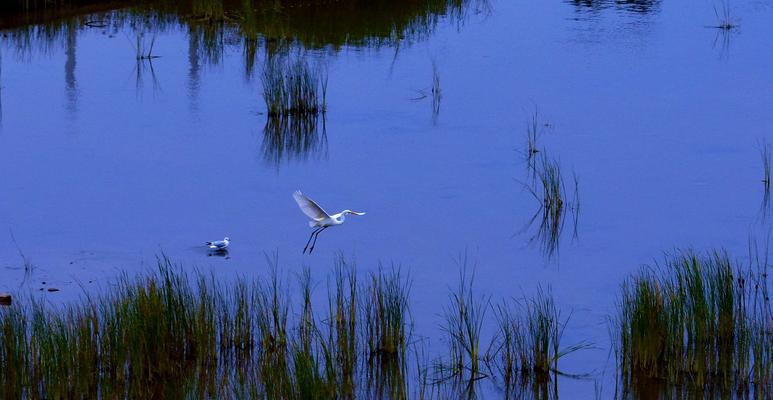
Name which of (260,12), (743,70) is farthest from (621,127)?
(260,12)

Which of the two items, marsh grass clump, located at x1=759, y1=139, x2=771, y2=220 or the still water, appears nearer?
the still water

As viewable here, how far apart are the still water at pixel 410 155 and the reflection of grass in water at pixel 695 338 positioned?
0.25 m

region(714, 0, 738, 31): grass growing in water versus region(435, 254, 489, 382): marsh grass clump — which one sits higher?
region(714, 0, 738, 31): grass growing in water

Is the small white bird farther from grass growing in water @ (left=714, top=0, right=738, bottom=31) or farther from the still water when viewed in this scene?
grass growing in water @ (left=714, top=0, right=738, bottom=31)

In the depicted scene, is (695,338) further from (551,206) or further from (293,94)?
(293,94)

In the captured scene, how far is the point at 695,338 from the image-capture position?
5961 mm

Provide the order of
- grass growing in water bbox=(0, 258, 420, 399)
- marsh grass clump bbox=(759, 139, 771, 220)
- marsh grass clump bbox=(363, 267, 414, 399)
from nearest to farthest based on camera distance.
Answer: grass growing in water bbox=(0, 258, 420, 399), marsh grass clump bbox=(363, 267, 414, 399), marsh grass clump bbox=(759, 139, 771, 220)

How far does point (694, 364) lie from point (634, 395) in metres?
0.32

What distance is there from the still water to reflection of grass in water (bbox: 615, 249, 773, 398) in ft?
0.82

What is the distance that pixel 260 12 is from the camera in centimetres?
1605

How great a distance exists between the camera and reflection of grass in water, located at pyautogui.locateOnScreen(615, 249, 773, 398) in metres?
5.70

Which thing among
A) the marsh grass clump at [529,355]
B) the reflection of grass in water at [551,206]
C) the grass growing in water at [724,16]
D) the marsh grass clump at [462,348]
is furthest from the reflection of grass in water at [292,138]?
the grass growing in water at [724,16]

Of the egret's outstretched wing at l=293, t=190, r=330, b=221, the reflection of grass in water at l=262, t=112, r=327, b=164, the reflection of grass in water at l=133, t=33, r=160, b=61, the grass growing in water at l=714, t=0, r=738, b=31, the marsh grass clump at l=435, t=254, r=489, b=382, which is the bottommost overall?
the marsh grass clump at l=435, t=254, r=489, b=382

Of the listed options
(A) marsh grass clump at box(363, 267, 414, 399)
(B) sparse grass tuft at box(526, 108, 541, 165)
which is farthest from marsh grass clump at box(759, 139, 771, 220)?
(A) marsh grass clump at box(363, 267, 414, 399)
